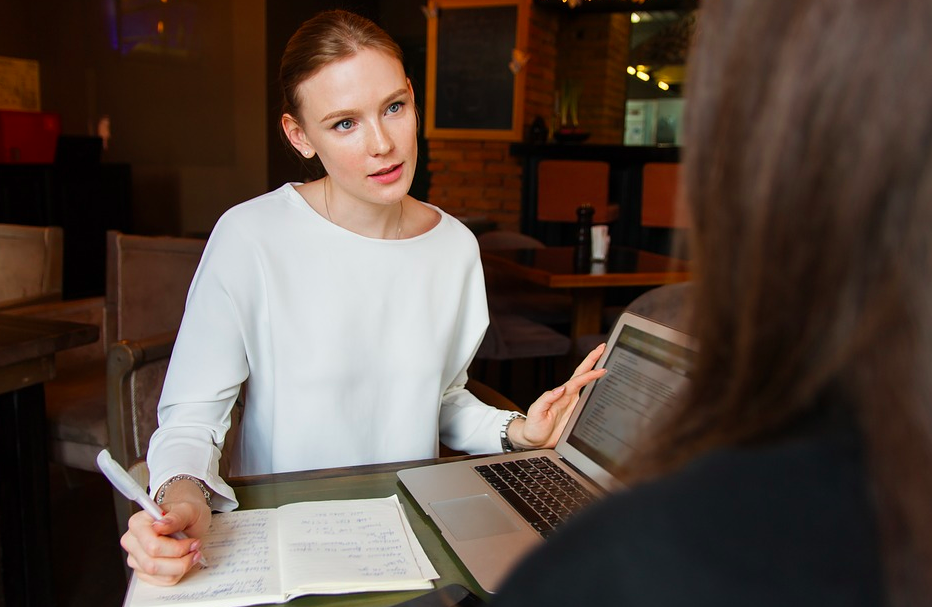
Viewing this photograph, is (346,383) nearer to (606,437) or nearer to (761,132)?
(606,437)

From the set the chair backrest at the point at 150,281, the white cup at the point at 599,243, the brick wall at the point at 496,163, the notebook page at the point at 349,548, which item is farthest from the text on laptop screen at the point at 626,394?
the brick wall at the point at 496,163

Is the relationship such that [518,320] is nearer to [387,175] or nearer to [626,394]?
[387,175]

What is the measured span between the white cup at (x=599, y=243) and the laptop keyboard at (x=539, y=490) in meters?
2.33

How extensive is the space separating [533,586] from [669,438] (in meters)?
0.11

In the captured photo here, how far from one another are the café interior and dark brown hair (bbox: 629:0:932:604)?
76 millimetres

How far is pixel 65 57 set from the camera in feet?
22.8

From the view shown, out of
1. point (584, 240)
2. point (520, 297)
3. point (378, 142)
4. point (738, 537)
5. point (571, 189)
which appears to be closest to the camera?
point (738, 537)

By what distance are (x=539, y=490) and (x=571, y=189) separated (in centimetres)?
429

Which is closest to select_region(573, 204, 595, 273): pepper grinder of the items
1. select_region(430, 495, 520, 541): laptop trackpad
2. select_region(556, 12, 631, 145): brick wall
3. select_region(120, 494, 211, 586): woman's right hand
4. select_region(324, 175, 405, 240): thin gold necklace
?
select_region(324, 175, 405, 240): thin gold necklace

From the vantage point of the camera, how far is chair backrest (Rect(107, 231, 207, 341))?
270 cm

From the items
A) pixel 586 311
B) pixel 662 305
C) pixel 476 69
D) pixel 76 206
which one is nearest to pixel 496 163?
pixel 476 69

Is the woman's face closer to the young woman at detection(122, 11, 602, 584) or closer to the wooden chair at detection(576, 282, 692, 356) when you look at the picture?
the young woman at detection(122, 11, 602, 584)

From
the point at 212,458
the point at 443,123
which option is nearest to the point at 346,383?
the point at 212,458

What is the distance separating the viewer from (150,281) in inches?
107
